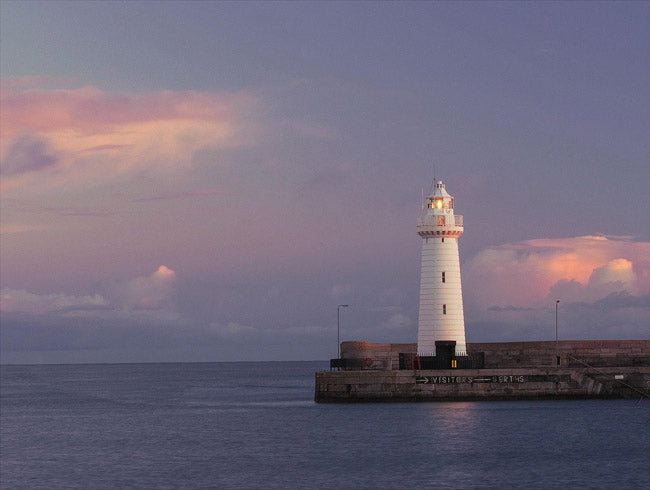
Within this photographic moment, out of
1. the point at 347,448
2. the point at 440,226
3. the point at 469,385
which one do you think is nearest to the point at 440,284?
the point at 440,226

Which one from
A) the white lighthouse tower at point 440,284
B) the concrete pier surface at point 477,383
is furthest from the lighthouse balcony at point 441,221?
the concrete pier surface at point 477,383

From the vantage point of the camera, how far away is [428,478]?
50.6 meters

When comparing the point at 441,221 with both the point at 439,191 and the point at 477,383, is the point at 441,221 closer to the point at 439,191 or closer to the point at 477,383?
the point at 439,191

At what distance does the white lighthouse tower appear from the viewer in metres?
77.2

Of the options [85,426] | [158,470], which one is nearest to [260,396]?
[85,426]

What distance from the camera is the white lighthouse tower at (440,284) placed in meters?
77.2

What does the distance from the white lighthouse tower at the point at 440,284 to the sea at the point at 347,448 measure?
17.0 ft

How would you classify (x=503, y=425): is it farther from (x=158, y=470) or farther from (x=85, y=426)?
(x=85, y=426)

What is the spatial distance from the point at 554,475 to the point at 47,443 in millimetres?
35055

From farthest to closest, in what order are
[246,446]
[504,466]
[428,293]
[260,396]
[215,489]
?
[260,396] < [428,293] < [246,446] < [504,466] < [215,489]

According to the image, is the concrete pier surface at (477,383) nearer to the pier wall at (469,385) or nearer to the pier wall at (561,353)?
the pier wall at (469,385)

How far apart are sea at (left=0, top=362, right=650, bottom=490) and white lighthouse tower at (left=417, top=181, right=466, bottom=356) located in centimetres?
519

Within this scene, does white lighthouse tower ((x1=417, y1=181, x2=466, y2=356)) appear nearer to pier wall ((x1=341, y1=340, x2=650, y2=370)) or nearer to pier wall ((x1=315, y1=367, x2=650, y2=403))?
pier wall ((x1=315, y1=367, x2=650, y2=403))

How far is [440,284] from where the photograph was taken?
253 ft
